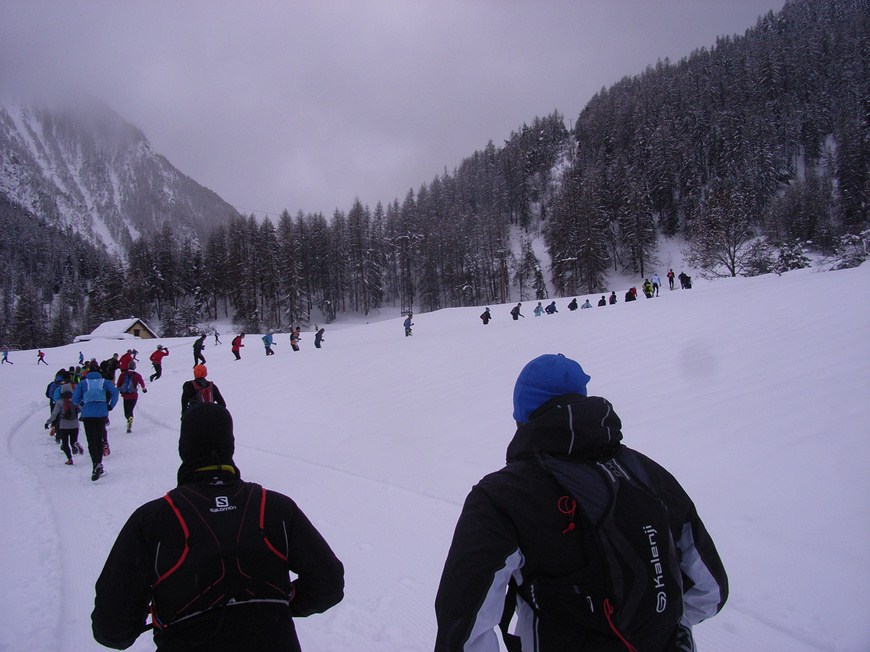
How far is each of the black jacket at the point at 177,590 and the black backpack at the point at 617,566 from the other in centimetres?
109

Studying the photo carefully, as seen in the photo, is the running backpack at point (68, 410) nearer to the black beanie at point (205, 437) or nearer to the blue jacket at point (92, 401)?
the blue jacket at point (92, 401)

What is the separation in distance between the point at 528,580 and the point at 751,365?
862 cm

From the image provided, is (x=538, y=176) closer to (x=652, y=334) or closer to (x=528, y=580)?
(x=652, y=334)

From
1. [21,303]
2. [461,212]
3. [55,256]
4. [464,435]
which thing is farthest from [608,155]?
[55,256]

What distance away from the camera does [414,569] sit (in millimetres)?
4418

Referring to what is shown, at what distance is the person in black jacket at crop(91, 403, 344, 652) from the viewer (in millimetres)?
1760

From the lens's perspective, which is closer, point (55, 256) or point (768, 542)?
point (768, 542)

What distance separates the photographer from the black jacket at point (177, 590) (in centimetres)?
175

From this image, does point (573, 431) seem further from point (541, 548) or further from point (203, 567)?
point (203, 567)

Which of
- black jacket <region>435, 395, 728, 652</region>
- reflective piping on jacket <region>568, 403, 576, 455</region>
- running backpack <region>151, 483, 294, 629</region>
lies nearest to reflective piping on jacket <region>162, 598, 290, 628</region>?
running backpack <region>151, 483, 294, 629</region>

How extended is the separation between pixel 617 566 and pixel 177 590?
5.51ft

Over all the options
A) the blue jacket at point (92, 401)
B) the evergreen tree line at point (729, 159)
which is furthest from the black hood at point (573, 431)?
the evergreen tree line at point (729, 159)

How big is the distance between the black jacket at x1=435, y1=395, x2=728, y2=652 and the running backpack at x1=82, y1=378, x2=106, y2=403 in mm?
8693

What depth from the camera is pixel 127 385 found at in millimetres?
11172
